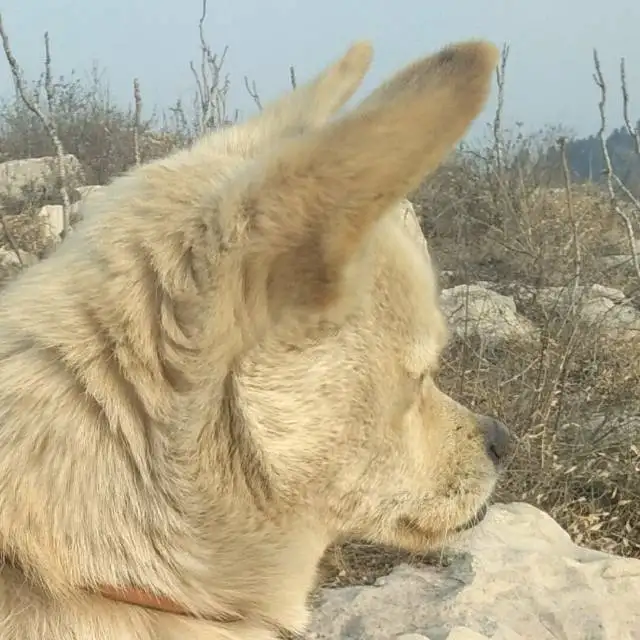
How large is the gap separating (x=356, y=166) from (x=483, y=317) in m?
4.39

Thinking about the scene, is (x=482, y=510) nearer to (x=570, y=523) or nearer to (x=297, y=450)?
(x=297, y=450)

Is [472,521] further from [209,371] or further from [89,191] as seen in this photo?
[89,191]

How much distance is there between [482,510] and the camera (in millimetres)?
2439

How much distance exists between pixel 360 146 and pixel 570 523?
3383 millimetres

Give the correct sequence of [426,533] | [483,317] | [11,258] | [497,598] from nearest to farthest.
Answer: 1. [426,533]
2. [497,598]
3. [483,317]
4. [11,258]

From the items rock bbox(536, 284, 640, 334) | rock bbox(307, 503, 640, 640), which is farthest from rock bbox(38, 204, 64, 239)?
rock bbox(307, 503, 640, 640)

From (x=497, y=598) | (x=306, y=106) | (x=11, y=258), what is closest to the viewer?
(x=306, y=106)

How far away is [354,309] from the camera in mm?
1828

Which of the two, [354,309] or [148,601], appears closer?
[148,601]

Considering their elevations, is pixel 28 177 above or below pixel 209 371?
above

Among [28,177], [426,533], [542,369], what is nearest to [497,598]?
[426,533]

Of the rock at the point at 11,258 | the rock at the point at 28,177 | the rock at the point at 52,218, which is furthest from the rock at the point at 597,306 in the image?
the rock at the point at 28,177

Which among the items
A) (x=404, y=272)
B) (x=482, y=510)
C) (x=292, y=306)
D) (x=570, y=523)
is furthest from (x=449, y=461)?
(x=570, y=523)

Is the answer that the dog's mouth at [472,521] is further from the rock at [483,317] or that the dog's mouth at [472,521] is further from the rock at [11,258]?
the rock at [11,258]
